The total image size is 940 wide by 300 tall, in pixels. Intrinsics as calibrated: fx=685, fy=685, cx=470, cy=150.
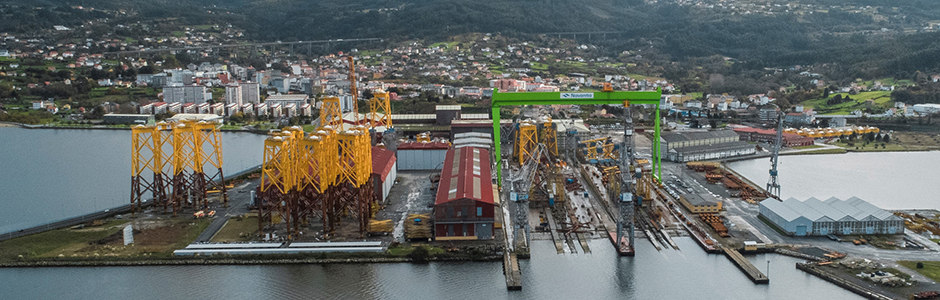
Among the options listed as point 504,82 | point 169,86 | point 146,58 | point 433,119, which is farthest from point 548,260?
point 146,58

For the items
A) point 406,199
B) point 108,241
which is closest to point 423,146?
point 406,199

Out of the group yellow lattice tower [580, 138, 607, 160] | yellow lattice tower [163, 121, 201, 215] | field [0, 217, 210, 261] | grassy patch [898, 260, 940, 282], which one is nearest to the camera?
grassy patch [898, 260, 940, 282]

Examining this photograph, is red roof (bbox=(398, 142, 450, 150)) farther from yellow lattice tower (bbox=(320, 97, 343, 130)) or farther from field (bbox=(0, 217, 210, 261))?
field (bbox=(0, 217, 210, 261))

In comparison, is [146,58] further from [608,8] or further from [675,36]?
[608,8]

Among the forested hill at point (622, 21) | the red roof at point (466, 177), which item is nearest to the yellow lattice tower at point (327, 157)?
the red roof at point (466, 177)

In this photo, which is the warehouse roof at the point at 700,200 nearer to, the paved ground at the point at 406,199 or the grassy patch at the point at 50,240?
the paved ground at the point at 406,199

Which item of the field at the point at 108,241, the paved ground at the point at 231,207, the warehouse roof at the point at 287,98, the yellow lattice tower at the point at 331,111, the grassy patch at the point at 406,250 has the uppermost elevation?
the warehouse roof at the point at 287,98

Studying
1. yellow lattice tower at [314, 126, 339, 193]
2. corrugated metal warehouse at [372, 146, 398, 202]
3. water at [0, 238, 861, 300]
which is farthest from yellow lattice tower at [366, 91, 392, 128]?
water at [0, 238, 861, 300]
